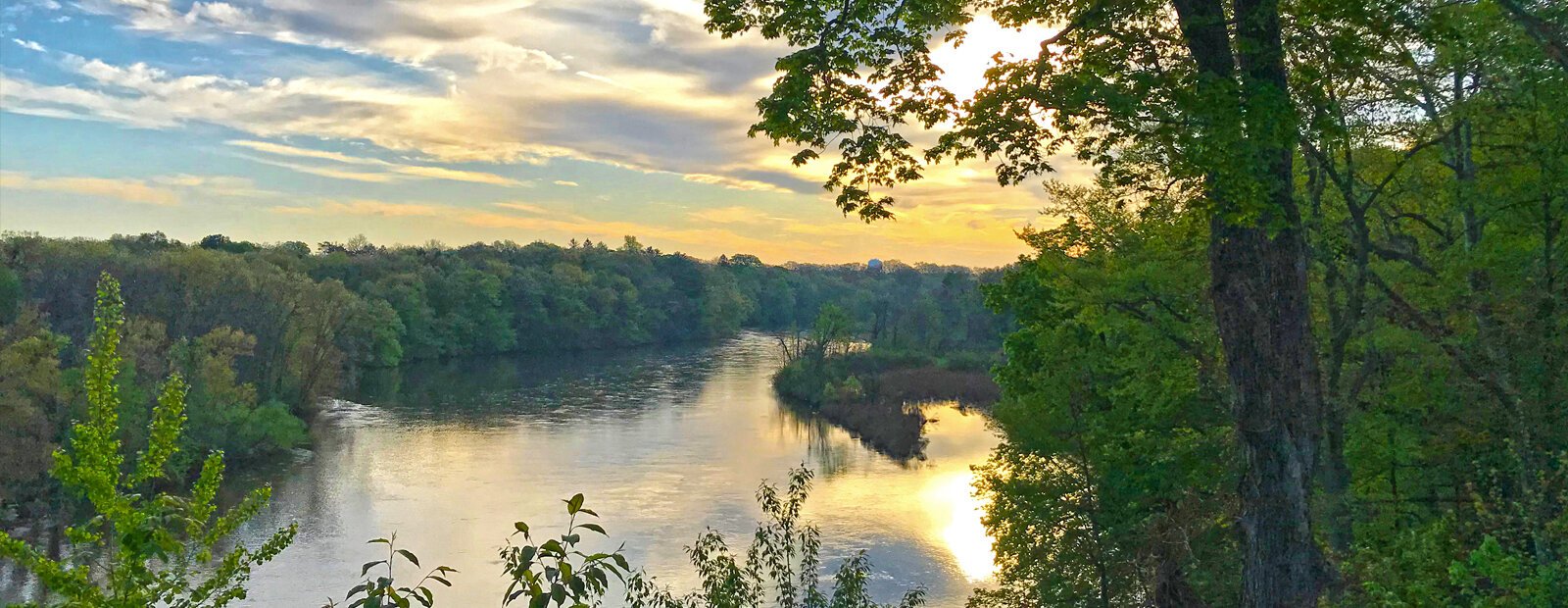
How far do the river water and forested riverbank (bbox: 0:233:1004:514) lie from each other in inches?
140

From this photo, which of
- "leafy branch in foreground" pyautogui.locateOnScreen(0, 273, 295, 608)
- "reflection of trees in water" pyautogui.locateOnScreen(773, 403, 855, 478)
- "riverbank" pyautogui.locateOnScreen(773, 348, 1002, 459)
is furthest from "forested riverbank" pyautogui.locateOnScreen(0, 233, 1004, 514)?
"leafy branch in foreground" pyautogui.locateOnScreen(0, 273, 295, 608)

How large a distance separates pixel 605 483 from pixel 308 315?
2367cm

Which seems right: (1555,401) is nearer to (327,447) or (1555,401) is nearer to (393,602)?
(393,602)

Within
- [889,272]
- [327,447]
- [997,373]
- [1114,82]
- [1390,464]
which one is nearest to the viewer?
[1114,82]

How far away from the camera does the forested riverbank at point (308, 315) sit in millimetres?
30266

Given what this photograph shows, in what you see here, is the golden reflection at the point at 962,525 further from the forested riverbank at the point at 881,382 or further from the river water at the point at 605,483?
the forested riverbank at the point at 881,382

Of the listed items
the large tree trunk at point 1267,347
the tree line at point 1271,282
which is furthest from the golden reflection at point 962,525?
the large tree trunk at point 1267,347

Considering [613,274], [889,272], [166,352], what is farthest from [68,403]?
[889,272]

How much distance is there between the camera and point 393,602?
3371 millimetres

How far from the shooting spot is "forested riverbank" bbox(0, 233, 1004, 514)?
3027 cm

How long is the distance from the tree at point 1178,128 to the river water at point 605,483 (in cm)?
1489

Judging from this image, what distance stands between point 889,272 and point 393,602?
163935mm

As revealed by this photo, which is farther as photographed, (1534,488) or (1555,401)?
(1555,401)

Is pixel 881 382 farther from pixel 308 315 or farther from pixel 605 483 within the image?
pixel 308 315
